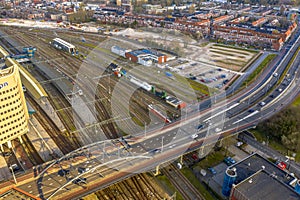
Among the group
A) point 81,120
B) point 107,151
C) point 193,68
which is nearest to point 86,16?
point 193,68

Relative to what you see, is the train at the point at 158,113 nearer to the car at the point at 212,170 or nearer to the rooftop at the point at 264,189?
the car at the point at 212,170

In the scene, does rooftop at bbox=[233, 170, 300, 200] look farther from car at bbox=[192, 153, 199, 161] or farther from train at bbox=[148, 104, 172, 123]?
train at bbox=[148, 104, 172, 123]

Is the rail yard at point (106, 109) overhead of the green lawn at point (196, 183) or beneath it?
overhead

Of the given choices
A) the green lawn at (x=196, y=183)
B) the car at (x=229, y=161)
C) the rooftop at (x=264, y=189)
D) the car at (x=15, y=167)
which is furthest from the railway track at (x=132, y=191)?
the car at (x=15, y=167)

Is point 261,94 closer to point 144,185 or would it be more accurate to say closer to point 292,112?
point 292,112

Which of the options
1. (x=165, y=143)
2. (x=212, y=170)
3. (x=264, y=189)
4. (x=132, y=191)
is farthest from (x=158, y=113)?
(x=264, y=189)

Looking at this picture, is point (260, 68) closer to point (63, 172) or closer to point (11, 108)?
point (63, 172)

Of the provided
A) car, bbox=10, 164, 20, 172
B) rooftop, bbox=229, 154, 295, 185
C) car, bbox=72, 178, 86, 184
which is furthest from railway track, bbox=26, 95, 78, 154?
rooftop, bbox=229, 154, 295, 185
